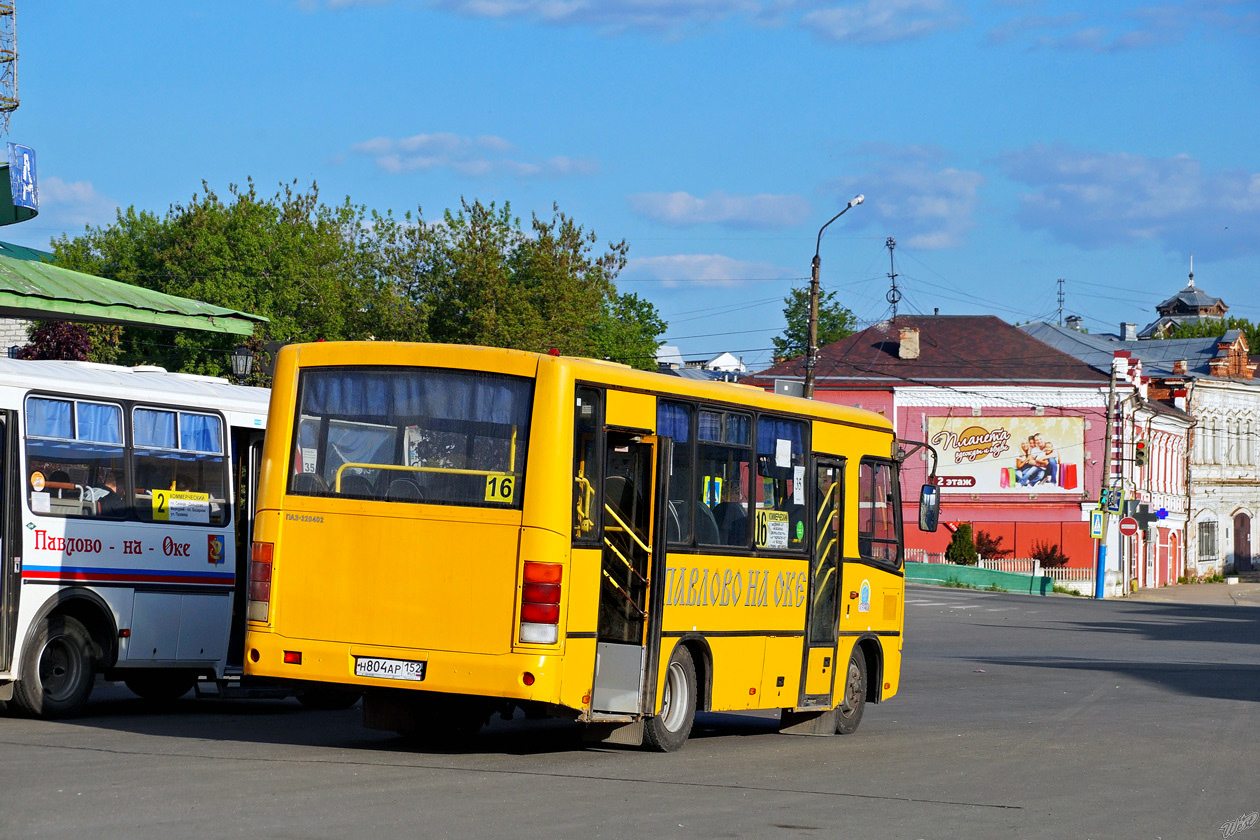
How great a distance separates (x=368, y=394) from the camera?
1212 centimetres

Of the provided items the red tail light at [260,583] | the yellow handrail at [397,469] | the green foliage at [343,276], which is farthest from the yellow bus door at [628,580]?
the green foliage at [343,276]

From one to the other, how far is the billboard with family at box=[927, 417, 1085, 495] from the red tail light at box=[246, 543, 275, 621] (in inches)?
2347

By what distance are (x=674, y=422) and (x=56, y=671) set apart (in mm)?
5877

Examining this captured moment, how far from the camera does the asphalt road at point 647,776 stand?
9.14 meters

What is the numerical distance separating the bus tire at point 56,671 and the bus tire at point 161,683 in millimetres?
856

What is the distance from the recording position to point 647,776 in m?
11.4

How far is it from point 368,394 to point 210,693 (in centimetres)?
577

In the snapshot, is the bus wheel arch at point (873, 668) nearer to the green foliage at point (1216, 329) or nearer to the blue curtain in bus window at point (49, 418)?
the blue curtain in bus window at point (49, 418)

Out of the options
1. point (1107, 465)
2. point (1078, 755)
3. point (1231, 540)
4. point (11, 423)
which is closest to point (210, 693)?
point (11, 423)

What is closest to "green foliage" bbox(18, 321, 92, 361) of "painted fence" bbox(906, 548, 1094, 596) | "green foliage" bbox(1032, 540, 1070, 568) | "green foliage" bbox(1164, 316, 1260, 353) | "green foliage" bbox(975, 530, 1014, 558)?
"painted fence" bbox(906, 548, 1094, 596)

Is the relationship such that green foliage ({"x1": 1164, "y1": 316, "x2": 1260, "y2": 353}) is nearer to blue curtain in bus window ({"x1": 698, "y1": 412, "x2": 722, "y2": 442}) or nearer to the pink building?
the pink building

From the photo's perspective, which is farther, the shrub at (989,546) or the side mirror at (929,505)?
the shrub at (989,546)

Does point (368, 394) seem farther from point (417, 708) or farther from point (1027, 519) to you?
point (1027, 519)

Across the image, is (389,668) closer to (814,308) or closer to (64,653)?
(64,653)
